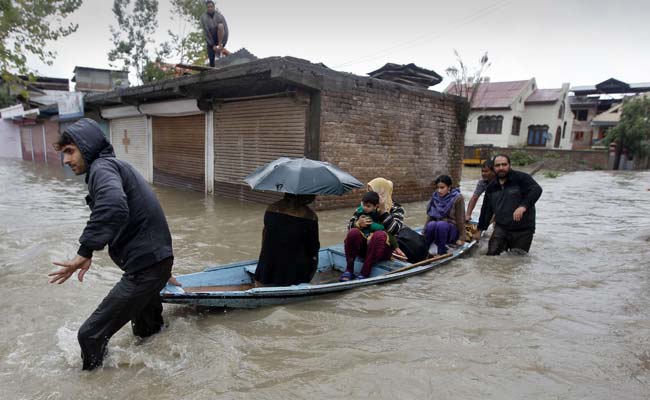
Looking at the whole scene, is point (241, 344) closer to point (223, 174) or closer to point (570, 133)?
A: point (223, 174)

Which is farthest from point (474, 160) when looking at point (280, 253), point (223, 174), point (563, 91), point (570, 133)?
point (280, 253)

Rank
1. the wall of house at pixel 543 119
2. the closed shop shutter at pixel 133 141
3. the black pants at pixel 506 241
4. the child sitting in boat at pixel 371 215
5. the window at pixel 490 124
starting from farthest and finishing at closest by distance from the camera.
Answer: the wall of house at pixel 543 119 → the window at pixel 490 124 → the closed shop shutter at pixel 133 141 → the black pants at pixel 506 241 → the child sitting in boat at pixel 371 215

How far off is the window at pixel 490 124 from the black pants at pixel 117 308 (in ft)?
115

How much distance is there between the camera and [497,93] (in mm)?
35094

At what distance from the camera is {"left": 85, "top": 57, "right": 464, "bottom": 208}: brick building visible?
938 cm

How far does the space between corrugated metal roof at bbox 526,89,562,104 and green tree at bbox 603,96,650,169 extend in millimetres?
5823

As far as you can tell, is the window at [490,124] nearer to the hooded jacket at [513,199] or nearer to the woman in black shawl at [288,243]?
the hooded jacket at [513,199]

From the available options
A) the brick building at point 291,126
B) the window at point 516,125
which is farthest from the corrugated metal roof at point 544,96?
the brick building at point 291,126

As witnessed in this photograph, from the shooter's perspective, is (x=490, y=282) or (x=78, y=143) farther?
(x=490, y=282)

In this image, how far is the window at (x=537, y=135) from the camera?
35188 mm

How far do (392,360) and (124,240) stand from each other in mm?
2181

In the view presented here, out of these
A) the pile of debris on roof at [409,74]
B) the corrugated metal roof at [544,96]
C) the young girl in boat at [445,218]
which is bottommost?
the young girl in boat at [445,218]

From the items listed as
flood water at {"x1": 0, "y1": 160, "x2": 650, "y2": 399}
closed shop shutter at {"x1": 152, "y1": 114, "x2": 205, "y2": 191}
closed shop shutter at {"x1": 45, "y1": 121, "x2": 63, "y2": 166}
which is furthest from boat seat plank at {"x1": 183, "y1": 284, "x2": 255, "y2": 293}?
closed shop shutter at {"x1": 45, "y1": 121, "x2": 63, "y2": 166}

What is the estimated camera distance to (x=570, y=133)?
133 ft
